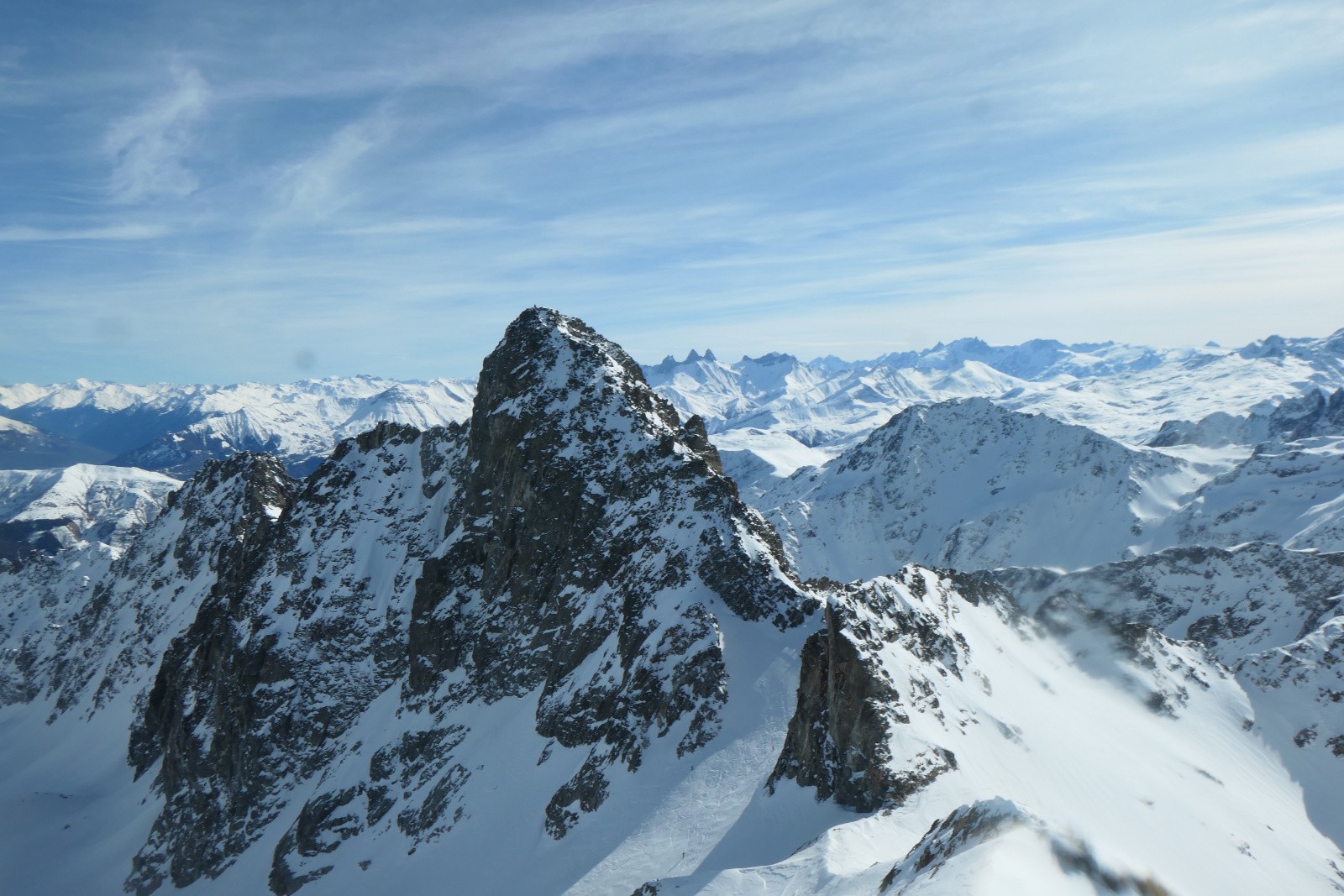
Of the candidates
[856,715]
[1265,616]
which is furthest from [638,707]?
[1265,616]

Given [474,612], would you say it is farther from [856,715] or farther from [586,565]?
[856,715]

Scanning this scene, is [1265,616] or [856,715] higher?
[856,715]

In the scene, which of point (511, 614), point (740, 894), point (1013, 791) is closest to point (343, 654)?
point (511, 614)

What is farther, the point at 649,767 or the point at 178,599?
the point at 178,599

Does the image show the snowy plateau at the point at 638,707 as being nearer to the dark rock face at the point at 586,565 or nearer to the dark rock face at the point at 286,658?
the dark rock face at the point at 586,565

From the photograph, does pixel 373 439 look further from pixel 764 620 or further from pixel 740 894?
pixel 740 894

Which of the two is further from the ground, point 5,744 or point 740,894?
point 740,894

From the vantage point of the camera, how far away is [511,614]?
93.2 meters

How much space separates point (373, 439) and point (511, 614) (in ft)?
161

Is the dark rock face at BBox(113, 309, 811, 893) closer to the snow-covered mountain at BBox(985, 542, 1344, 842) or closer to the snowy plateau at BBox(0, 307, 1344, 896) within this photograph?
the snowy plateau at BBox(0, 307, 1344, 896)

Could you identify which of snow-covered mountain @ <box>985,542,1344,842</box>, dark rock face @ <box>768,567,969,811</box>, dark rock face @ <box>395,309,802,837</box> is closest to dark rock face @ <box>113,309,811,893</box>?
dark rock face @ <box>395,309,802,837</box>

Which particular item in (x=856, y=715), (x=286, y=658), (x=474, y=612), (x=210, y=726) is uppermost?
(x=474, y=612)

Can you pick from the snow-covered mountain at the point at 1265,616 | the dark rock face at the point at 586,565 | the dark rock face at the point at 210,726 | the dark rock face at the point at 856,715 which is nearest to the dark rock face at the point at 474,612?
the dark rock face at the point at 586,565

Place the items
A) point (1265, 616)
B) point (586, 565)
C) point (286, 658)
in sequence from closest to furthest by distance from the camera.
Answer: point (586, 565) < point (286, 658) < point (1265, 616)
